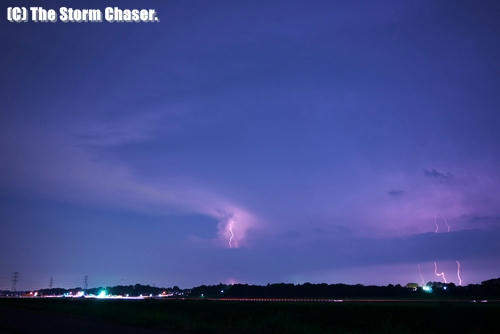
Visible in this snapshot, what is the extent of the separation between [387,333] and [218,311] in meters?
22.9

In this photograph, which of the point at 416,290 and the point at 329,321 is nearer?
the point at 329,321

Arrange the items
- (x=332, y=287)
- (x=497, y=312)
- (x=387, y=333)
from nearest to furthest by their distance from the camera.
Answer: (x=387, y=333)
(x=497, y=312)
(x=332, y=287)

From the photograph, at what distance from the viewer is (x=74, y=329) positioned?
67.0 feet

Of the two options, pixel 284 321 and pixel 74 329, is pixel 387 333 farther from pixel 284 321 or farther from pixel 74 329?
pixel 74 329

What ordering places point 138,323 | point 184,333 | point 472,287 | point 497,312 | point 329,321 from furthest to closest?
point 472,287, point 329,321, point 497,312, point 138,323, point 184,333

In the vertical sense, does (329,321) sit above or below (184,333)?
below


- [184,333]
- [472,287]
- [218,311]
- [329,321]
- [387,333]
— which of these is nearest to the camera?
[184,333]

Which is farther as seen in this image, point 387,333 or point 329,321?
point 329,321

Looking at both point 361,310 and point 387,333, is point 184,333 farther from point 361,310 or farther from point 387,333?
point 361,310

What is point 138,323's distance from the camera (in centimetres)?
2534

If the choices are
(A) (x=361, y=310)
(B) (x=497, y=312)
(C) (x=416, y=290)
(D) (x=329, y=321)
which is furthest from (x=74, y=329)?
(C) (x=416, y=290)

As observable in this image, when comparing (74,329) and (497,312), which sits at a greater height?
(74,329)

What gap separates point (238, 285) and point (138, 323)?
137 metres

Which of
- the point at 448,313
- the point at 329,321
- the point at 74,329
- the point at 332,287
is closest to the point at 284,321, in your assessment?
the point at 74,329
